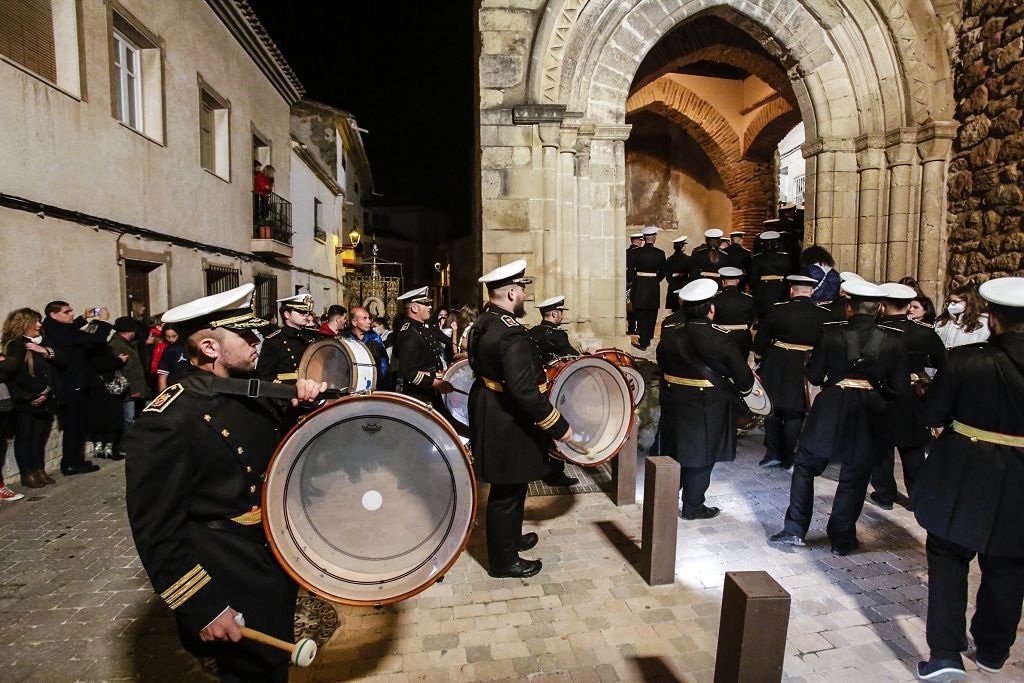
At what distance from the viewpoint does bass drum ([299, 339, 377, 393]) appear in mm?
4547

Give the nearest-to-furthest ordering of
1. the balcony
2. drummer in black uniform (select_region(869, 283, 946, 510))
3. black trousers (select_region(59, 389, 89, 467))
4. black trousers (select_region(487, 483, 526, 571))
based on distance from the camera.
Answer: black trousers (select_region(487, 483, 526, 571))
drummer in black uniform (select_region(869, 283, 946, 510))
black trousers (select_region(59, 389, 89, 467))
the balcony

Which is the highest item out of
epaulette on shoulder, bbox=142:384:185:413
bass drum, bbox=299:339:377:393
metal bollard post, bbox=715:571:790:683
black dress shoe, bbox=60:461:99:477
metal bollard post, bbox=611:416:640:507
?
epaulette on shoulder, bbox=142:384:185:413

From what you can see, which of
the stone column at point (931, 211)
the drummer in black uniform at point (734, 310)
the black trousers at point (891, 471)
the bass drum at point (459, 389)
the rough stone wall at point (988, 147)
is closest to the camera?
the black trousers at point (891, 471)

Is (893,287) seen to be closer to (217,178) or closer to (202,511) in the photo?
(202,511)

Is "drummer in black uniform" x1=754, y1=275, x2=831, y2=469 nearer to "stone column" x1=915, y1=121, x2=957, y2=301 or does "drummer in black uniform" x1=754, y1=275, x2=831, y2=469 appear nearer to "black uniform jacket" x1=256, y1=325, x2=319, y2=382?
"stone column" x1=915, y1=121, x2=957, y2=301

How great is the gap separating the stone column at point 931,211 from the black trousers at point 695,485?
635 cm

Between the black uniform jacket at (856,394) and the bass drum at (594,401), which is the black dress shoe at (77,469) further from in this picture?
the black uniform jacket at (856,394)

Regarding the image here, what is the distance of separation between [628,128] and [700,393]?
5.35 metres

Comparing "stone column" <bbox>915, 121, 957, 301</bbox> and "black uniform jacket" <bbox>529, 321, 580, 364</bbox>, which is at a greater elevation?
"stone column" <bbox>915, 121, 957, 301</bbox>

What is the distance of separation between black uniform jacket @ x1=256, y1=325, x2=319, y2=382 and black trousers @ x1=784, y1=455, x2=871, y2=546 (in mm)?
4125

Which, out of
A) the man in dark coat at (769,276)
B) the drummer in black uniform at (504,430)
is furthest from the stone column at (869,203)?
the drummer in black uniform at (504,430)

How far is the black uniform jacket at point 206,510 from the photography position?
5.96ft

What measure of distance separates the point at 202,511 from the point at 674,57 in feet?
37.9

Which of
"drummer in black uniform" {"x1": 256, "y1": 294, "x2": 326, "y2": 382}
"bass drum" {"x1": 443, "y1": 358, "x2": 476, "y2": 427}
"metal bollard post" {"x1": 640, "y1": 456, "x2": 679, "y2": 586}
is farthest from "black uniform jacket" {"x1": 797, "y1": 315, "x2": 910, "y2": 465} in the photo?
"drummer in black uniform" {"x1": 256, "y1": 294, "x2": 326, "y2": 382}
